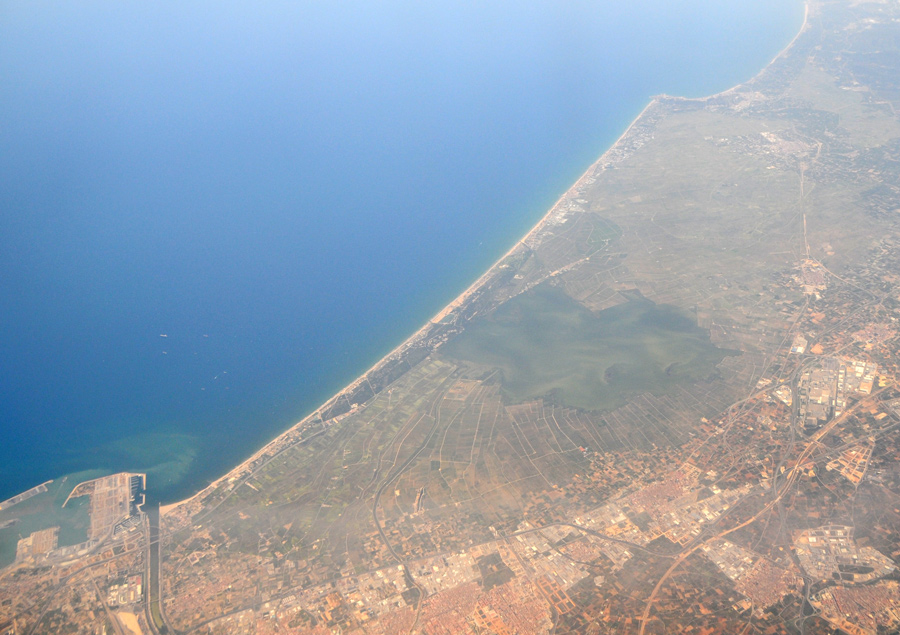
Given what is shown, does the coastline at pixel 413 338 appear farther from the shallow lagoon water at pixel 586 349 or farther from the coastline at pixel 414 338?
the shallow lagoon water at pixel 586 349

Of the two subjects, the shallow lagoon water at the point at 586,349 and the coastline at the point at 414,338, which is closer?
the coastline at the point at 414,338

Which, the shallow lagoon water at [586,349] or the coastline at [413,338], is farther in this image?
the shallow lagoon water at [586,349]

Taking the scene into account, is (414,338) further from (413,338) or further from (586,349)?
(586,349)

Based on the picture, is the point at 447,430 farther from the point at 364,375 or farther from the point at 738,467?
the point at 738,467

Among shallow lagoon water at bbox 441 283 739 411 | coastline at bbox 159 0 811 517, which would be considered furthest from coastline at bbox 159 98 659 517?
shallow lagoon water at bbox 441 283 739 411

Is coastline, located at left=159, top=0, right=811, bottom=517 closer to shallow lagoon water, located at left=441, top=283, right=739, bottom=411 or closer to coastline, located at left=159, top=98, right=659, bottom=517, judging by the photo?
coastline, located at left=159, top=98, right=659, bottom=517

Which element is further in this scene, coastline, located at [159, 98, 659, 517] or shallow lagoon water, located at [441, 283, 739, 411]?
shallow lagoon water, located at [441, 283, 739, 411]

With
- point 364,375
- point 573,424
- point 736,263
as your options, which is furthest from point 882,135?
point 364,375

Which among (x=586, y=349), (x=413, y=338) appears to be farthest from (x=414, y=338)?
(x=586, y=349)

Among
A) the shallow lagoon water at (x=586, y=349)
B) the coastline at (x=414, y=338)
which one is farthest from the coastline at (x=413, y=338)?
the shallow lagoon water at (x=586, y=349)

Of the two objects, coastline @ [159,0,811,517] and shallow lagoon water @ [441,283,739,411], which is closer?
coastline @ [159,0,811,517]

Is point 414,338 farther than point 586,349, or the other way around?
point 414,338
